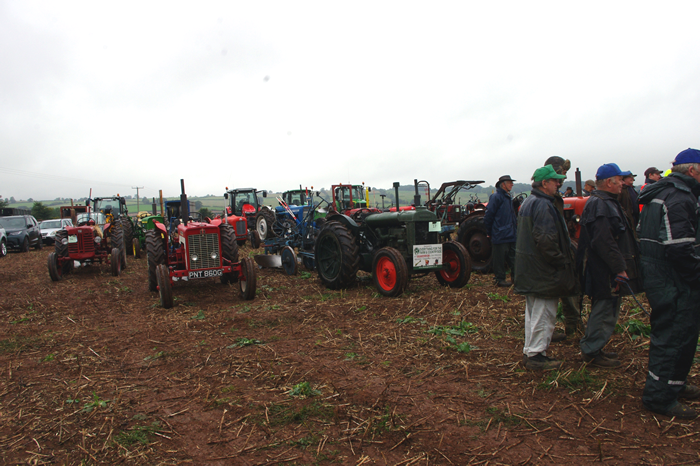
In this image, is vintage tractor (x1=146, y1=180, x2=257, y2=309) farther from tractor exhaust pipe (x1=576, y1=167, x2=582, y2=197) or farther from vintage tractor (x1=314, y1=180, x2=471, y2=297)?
tractor exhaust pipe (x1=576, y1=167, x2=582, y2=197)

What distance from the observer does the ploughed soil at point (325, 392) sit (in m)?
2.69

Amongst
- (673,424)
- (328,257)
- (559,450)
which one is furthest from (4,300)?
(673,424)

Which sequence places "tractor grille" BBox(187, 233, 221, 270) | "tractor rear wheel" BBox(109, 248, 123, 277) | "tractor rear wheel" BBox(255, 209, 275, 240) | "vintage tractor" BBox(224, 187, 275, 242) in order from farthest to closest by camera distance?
"vintage tractor" BBox(224, 187, 275, 242) < "tractor rear wheel" BBox(255, 209, 275, 240) < "tractor rear wheel" BBox(109, 248, 123, 277) < "tractor grille" BBox(187, 233, 221, 270)

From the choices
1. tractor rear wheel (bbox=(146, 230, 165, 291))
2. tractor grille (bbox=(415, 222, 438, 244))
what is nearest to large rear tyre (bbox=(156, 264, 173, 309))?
tractor rear wheel (bbox=(146, 230, 165, 291))

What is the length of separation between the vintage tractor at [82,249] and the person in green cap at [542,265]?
373 inches

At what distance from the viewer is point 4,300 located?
783cm

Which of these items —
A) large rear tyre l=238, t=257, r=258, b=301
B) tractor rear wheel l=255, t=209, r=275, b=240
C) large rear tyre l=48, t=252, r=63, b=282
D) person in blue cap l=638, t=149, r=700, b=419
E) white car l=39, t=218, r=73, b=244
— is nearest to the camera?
person in blue cap l=638, t=149, r=700, b=419

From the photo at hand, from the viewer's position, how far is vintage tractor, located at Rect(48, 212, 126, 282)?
33.1ft

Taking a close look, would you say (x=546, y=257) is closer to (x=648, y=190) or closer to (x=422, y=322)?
(x=648, y=190)

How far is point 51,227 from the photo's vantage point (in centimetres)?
2086

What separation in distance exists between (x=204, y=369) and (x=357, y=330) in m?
1.81

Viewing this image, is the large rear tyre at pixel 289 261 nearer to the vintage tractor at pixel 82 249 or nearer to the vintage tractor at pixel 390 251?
the vintage tractor at pixel 390 251

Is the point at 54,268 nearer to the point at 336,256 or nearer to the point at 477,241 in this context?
the point at 336,256

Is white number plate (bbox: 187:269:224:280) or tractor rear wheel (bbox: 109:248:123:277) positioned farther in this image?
tractor rear wheel (bbox: 109:248:123:277)
